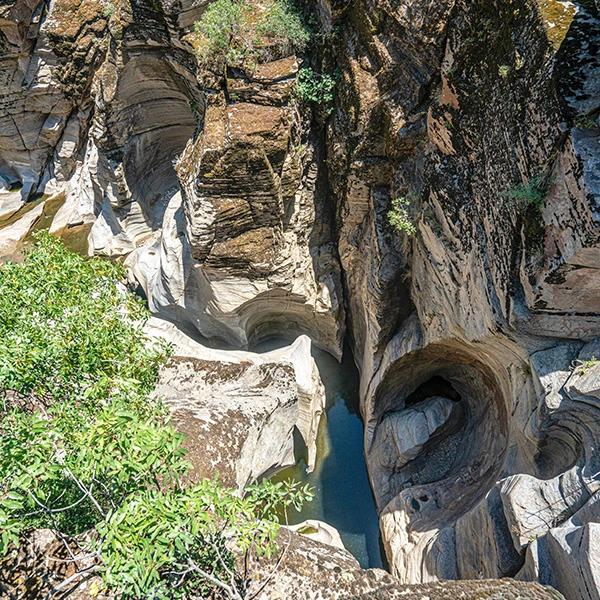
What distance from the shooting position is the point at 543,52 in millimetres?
4699

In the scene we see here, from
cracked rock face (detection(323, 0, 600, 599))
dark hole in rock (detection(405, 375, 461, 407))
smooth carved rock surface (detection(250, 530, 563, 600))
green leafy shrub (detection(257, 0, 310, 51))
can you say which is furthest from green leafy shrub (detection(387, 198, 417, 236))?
smooth carved rock surface (detection(250, 530, 563, 600))

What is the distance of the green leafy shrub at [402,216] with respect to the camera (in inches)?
310

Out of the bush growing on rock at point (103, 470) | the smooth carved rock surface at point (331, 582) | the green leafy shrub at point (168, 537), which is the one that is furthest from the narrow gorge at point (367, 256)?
the green leafy shrub at point (168, 537)

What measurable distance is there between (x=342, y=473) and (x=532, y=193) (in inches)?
341

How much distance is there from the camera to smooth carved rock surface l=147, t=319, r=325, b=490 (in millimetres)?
7816

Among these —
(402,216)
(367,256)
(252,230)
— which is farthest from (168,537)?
(367,256)

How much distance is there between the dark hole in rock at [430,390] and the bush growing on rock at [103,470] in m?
6.58

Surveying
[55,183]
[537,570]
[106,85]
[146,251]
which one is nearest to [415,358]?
[537,570]

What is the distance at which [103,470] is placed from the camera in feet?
13.6

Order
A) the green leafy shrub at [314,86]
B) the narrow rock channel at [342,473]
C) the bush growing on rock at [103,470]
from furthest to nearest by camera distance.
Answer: the narrow rock channel at [342,473]
the green leafy shrub at [314,86]
the bush growing on rock at [103,470]

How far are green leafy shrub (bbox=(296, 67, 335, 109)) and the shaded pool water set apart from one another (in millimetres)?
6718

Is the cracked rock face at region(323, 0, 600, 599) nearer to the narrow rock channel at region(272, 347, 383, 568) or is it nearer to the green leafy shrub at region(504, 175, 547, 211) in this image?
the green leafy shrub at region(504, 175, 547, 211)

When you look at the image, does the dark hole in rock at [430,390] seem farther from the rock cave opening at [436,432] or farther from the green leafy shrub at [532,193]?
the green leafy shrub at [532,193]

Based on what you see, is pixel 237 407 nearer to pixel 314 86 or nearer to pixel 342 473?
pixel 342 473
